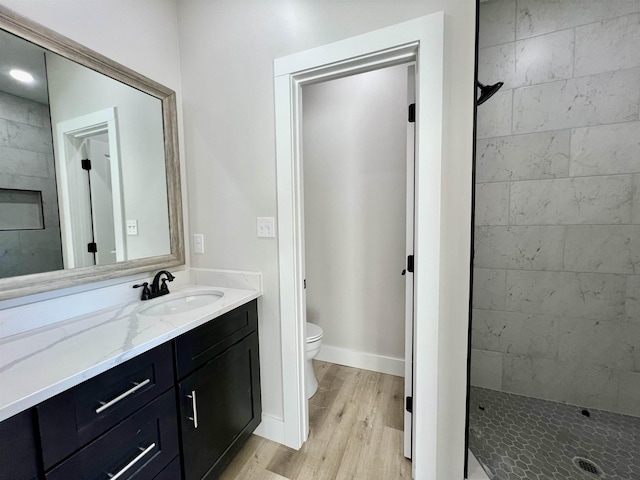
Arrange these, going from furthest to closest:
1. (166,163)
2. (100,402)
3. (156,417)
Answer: (166,163) < (156,417) < (100,402)

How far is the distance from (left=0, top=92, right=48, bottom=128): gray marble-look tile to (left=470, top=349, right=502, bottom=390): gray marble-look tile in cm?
271

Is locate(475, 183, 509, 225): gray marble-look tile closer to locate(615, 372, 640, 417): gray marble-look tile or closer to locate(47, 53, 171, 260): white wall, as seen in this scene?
locate(615, 372, 640, 417): gray marble-look tile

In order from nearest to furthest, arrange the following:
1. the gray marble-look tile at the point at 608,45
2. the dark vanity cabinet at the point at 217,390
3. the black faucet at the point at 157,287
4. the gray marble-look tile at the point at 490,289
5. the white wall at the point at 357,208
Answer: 1. the dark vanity cabinet at the point at 217,390
2. the black faucet at the point at 157,287
3. the gray marble-look tile at the point at 608,45
4. the gray marble-look tile at the point at 490,289
5. the white wall at the point at 357,208

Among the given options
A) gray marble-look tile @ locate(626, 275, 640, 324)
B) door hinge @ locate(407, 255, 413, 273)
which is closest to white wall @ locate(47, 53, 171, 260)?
door hinge @ locate(407, 255, 413, 273)

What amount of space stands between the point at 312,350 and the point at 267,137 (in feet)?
4.46

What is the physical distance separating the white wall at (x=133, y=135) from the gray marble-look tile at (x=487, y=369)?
7.27 feet

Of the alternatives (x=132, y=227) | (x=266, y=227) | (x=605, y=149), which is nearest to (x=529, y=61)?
(x=605, y=149)

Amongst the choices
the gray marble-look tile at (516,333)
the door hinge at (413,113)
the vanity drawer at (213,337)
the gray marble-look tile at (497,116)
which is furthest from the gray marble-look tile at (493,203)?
the vanity drawer at (213,337)

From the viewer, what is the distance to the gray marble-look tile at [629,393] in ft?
5.16

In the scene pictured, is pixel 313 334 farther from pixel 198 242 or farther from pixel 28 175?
pixel 28 175

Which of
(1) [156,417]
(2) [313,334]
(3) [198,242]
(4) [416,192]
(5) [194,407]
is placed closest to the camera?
(1) [156,417]

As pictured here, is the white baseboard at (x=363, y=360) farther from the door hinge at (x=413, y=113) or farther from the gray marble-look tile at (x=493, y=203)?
the door hinge at (x=413, y=113)

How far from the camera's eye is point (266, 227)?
143 centimetres

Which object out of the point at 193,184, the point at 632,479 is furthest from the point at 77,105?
the point at 632,479
